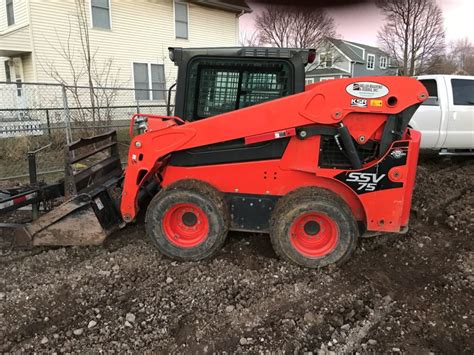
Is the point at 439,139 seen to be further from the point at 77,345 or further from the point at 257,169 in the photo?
the point at 77,345

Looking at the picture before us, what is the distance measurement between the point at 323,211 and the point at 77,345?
2204mm

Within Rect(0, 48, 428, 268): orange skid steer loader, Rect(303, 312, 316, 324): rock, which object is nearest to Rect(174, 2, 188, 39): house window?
Rect(0, 48, 428, 268): orange skid steer loader

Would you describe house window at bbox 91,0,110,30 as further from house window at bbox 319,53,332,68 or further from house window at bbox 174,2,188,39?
house window at bbox 319,53,332,68

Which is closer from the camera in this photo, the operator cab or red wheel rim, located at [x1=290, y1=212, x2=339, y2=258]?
red wheel rim, located at [x1=290, y1=212, x2=339, y2=258]

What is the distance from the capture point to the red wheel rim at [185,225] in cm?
387

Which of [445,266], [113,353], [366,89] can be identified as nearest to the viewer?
[113,353]

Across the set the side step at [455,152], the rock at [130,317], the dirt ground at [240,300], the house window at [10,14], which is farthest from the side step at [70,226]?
the house window at [10,14]

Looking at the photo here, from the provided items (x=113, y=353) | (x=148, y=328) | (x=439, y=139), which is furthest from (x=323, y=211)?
(x=439, y=139)

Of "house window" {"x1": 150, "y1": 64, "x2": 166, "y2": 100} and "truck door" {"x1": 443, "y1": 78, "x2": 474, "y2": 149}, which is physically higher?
"house window" {"x1": 150, "y1": 64, "x2": 166, "y2": 100}

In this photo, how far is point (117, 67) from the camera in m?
15.9

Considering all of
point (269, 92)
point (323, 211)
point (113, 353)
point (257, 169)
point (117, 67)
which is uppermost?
point (117, 67)

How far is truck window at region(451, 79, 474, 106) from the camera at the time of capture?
7.56m

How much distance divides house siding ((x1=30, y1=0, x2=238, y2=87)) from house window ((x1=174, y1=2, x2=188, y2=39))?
18cm

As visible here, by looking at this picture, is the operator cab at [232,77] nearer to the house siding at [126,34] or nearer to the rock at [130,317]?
the rock at [130,317]
